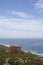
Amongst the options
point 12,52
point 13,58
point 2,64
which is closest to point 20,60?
point 13,58

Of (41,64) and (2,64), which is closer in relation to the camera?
(2,64)

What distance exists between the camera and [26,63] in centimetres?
1512

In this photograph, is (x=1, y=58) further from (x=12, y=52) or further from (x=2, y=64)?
(x=12, y=52)

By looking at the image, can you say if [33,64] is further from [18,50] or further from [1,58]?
[18,50]

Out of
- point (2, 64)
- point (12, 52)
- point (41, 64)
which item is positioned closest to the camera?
point (2, 64)

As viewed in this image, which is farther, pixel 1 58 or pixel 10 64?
pixel 1 58

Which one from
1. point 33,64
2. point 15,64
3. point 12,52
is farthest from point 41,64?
point 12,52

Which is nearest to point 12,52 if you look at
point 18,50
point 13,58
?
point 18,50

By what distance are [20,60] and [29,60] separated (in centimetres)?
72

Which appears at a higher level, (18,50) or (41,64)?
(18,50)

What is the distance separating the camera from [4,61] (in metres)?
15.3

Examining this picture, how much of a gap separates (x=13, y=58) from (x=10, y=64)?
4.68 feet

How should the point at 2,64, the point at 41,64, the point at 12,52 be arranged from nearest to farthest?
the point at 2,64 < the point at 41,64 < the point at 12,52

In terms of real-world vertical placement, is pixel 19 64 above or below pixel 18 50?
below
